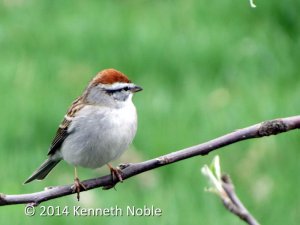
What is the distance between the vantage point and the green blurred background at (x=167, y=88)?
5.84 metres

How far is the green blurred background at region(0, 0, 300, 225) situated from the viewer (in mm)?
5836

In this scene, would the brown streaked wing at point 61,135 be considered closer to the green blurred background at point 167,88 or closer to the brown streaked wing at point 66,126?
the brown streaked wing at point 66,126

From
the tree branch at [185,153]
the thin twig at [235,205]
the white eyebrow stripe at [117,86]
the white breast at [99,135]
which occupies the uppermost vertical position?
the white eyebrow stripe at [117,86]

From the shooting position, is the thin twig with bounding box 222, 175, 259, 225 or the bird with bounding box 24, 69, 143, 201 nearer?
the thin twig with bounding box 222, 175, 259, 225

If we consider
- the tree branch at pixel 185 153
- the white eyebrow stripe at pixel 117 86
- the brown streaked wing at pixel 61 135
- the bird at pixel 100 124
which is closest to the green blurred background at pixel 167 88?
the brown streaked wing at pixel 61 135

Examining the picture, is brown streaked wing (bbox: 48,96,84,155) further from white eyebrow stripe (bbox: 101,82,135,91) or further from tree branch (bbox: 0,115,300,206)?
tree branch (bbox: 0,115,300,206)

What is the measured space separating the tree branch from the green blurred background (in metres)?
3.00

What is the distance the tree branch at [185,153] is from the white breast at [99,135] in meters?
0.92

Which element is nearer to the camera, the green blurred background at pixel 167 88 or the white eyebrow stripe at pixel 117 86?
the white eyebrow stripe at pixel 117 86

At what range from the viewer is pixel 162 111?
266 inches

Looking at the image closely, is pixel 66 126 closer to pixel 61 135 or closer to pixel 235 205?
pixel 61 135

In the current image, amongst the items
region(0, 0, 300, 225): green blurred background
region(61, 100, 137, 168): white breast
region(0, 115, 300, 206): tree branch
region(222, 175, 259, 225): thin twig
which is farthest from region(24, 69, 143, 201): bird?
region(0, 0, 300, 225): green blurred background

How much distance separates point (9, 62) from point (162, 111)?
166 centimetres

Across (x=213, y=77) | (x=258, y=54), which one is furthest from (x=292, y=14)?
(x=213, y=77)
